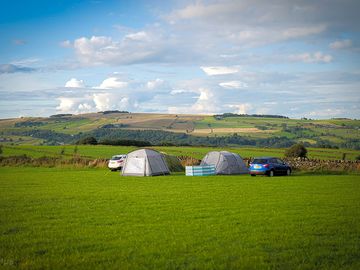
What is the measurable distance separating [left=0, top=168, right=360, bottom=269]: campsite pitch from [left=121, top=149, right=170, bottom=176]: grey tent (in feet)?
50.5

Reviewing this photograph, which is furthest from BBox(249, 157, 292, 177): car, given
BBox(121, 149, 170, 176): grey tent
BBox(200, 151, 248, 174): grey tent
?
BBox(121, 149, 170, 176): grey tent

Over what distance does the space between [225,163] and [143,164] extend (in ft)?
23.5

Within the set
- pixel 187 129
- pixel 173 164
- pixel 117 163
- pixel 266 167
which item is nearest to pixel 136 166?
pixel 117 163

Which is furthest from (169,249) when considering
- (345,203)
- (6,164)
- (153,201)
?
(6,164)

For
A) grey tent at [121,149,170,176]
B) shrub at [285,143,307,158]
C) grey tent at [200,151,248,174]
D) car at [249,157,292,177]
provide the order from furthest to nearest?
1. shrub at [285,143,307,158]
2. grey tent at [200,151,248,174]
3. grey tent at [121,149,170,176]
4. car at [249,157,292,177]

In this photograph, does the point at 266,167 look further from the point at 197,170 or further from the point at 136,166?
the point at 136,166

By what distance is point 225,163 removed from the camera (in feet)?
119

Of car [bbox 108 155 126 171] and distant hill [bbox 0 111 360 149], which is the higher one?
distant hill [bbox 0 111 360 149]

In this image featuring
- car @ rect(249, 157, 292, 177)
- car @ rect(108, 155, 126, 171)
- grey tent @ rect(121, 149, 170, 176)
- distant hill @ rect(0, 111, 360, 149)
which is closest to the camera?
car @ rect(249, 157, 292, 177)

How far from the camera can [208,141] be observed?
9700 cm

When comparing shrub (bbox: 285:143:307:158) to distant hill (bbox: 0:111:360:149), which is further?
distant hill (bbox: 0:111:360:149)

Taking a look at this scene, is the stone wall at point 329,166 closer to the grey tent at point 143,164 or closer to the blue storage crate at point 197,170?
the blue storage crate at point 197,170

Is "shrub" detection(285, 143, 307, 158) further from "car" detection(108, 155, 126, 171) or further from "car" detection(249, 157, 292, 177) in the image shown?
"car" detection(108, 155, 126, 171)

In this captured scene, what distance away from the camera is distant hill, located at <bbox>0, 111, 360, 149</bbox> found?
94.4 metres
